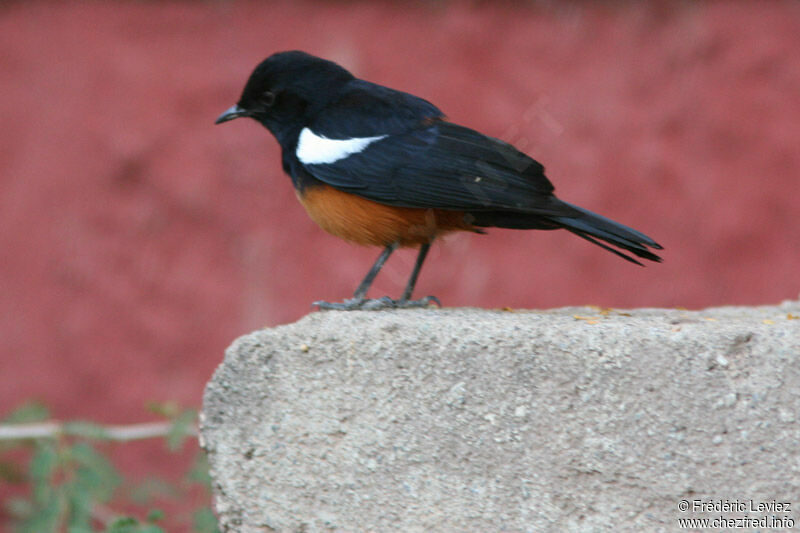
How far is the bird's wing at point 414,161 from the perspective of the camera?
2.38 metres

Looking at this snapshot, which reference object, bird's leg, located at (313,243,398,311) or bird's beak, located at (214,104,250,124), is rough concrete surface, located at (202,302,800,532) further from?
bird's beak, located at (214,104,250,124)

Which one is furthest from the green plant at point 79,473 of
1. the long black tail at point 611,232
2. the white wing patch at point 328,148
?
the long black tail at point 611,232

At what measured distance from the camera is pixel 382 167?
2510 mm

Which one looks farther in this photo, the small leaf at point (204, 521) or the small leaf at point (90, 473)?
the small leaf at point (90, 473)

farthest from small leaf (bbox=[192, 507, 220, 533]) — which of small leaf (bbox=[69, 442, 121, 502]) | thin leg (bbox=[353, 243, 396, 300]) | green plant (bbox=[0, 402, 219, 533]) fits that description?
thin leg (bbox=[353, 243, 396, 300])

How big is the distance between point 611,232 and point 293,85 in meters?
1.14

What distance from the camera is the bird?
7.77 feet

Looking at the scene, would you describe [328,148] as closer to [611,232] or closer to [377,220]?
[377,220]

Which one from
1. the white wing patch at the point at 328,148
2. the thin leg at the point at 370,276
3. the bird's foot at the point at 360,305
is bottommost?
the bird's foot at the point at 360,305

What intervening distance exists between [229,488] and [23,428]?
1347mm

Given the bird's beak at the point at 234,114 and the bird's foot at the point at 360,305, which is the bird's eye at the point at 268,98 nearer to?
the bird's beak at the point at 234,114

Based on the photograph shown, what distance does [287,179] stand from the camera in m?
3.69

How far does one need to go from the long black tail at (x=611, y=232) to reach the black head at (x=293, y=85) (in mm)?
894

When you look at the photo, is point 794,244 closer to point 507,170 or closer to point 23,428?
point 507,170
